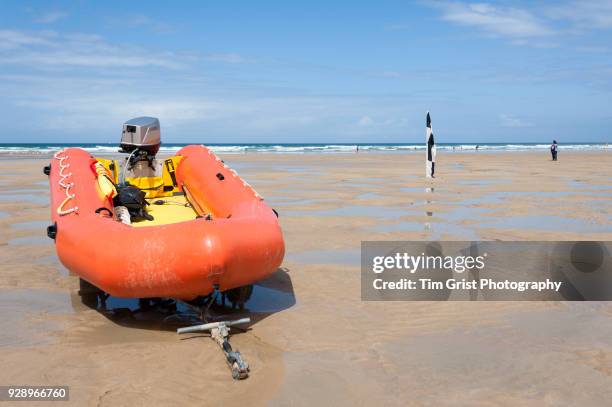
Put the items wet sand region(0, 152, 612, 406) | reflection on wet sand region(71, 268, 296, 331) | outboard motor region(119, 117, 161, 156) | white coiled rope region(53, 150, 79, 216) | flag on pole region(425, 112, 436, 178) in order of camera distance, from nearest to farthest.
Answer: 1. wet sand region(0, 152, 612, 406)
2. reflection on wet sand region(71, 268, 296, 331)
3. white coiled rope region(53, 150, 79, 216)
4. outboard motor region(119, 117, 161, 156)
5. flag on pole region(425, 112, 436, 178)

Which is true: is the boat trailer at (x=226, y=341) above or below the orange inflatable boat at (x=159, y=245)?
below

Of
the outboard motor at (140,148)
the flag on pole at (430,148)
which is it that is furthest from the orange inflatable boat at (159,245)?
the flag on pole at (430,148)

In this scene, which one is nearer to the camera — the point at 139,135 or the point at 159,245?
the point at 159,245

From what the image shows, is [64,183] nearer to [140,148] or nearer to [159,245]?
[140,148]

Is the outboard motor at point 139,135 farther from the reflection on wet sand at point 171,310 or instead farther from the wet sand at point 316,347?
the reflection on wet sand at point 171,310

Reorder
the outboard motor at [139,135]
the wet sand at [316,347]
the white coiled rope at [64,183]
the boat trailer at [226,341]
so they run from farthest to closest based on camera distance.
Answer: the outboard motor at [139,135], the white coiled rope at [64,183], the boat trailer at [226,341], the wet sand at [316,347]

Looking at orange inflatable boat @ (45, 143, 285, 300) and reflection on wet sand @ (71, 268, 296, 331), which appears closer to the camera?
orange inflatable boat @ (45, 143, 285, 300)

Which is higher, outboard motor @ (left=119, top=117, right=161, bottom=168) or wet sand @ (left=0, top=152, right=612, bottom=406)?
outboard motor @ (left=119, top=117, right=161, bottom=168)

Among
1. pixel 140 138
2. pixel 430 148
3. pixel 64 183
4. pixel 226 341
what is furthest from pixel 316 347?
pixel 430 148

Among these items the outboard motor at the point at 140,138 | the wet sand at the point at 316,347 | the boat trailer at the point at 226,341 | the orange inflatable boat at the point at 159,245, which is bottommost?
the wet sand at the point at 316,347

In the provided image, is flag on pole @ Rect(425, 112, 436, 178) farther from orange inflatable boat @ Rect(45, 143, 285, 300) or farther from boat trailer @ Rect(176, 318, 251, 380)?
boat trailer @ Rect(176, 318, 251, 380)

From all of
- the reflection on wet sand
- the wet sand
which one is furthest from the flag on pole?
the reflection on wet sand

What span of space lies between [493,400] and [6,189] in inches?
579

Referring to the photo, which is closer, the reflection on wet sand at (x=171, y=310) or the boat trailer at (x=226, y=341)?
the boat trailer at (x=226, y=341)
